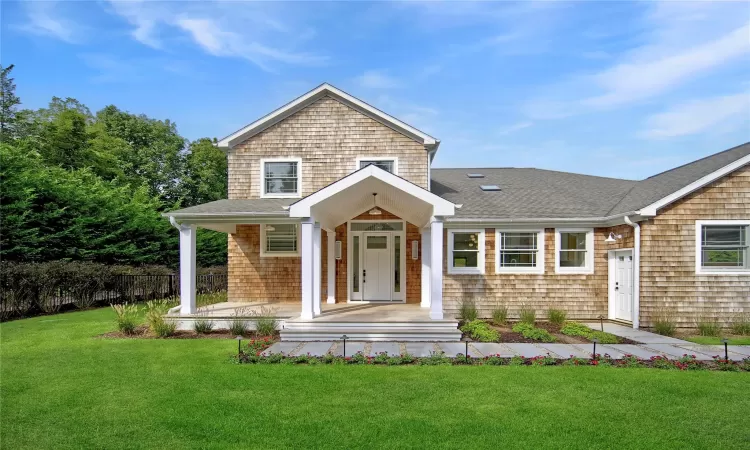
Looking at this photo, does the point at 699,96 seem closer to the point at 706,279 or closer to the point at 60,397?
the point at 706,279

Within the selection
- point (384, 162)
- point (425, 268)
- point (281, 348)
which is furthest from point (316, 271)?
point (384, 162)

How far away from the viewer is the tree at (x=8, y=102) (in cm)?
2991

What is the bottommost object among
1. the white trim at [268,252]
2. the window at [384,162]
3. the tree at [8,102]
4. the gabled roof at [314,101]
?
the white trim at [268,252]

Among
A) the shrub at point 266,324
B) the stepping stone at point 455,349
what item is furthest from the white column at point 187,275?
the stepping stone at point 455,349

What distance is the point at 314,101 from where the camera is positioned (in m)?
14.7

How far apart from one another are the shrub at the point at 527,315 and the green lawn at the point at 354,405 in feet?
14.8

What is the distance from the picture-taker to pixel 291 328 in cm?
1023

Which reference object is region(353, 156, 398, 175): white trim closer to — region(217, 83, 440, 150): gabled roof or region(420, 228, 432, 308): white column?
region(217, 83, 440, 150): gabled roof

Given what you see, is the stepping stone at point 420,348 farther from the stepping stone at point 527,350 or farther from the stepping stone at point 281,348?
the stepping stone at point 281,348

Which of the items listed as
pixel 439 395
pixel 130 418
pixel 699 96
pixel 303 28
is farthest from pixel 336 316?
pixel 699 96

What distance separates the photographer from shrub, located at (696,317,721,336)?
10.7 meters

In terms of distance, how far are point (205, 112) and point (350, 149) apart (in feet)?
22.6

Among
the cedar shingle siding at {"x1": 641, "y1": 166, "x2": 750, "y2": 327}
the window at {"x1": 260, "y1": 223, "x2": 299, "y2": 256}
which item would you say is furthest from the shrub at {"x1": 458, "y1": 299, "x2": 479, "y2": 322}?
the window at {"x1": 260, "y1": 223, "x2": 299, "y2": 256}

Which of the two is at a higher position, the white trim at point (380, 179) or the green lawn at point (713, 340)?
the white trim at point (380, 179)
